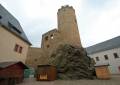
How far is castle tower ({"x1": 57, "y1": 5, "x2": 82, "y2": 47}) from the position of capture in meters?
22.8

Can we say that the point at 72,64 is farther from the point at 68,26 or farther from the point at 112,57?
the point at 112,57

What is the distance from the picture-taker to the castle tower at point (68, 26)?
2281cm

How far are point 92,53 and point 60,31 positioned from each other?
14.1m

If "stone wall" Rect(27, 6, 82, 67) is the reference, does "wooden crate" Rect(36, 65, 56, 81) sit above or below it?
below

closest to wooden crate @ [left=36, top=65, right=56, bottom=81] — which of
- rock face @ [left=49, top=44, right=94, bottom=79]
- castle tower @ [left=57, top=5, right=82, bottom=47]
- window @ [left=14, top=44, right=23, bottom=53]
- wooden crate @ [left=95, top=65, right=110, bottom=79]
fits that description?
rock face @ [left=49, top=44, right=94, bottom=79]

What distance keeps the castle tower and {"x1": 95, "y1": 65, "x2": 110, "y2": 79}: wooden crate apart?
721 centimetres

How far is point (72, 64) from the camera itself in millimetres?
17469

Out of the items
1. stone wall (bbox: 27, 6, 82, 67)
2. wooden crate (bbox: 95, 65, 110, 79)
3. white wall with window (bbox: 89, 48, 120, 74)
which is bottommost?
wooden crate (bbox: 95, 65, 110, 79)

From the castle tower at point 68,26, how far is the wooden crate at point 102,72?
7.21m

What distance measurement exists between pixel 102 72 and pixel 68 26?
A: 1198cm

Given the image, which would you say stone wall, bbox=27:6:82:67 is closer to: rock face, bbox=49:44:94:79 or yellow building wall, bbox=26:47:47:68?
yellow building wall, bbox=26:47:47:68

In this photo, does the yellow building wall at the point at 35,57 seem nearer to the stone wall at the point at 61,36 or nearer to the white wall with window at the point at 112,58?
the stone wall at the point at 61,36

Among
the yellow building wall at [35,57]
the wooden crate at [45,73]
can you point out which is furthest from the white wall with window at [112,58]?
the wooden crate at [45,73]

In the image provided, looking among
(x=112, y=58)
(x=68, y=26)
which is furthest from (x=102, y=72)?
(x=112, y=58)
